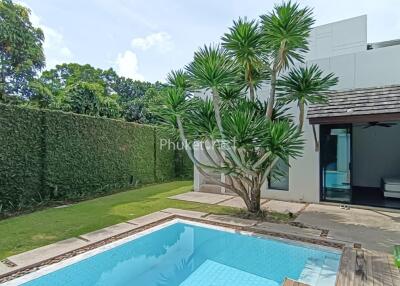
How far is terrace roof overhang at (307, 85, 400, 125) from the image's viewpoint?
10.4 m

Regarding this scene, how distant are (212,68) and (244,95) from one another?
2532 millimetres

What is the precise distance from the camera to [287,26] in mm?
9031

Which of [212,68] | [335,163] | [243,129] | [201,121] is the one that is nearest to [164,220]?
[201,121]

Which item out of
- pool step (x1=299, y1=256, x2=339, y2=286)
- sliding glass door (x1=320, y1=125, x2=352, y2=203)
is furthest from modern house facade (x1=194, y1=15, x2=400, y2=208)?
pool step (x1=299, y1=256, x2=339, y2=286)

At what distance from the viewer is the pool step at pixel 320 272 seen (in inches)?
229

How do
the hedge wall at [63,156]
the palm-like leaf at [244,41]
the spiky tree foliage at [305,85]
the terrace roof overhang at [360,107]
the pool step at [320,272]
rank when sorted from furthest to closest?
the hedge wall at [63,156] → the terrace roof overhang at [360,107] → the spiky tree foliage at [305,85] → the palm-like leaf at [244,41] → the pool step at [320,272]

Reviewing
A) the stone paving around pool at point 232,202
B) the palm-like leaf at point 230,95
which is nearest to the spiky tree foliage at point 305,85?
the palm-like leaf at point 230,95

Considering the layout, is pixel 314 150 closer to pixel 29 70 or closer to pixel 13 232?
pixel 13 232

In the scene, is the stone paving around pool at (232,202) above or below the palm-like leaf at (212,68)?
below

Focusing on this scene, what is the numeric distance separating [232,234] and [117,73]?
4144cm

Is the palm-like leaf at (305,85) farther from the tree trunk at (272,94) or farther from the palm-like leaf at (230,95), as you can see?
the palm-like leaf at (230,95)

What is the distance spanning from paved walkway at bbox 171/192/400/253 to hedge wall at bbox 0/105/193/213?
5652 millimetres

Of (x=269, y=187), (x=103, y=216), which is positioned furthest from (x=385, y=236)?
(x=103, y=216)

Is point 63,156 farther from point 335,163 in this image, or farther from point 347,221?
point 335,163
